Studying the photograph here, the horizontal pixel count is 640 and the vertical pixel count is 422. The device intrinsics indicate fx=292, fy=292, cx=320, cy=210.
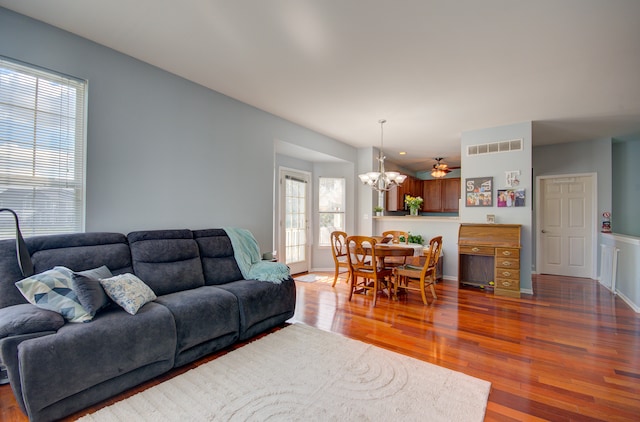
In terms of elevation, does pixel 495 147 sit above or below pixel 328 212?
above

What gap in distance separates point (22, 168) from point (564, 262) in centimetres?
839

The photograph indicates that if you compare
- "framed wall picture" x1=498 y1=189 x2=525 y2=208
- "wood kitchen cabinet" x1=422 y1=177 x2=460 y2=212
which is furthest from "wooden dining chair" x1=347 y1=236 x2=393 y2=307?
"wood kitchen cabinet" x1=422 y1=177 x2=460 y2=212

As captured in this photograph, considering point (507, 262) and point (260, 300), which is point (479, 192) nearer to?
point (507, 262)

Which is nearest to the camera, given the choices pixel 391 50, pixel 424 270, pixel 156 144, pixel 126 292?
pixel 126 292

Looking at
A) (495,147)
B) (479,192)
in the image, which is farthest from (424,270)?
(495,147)

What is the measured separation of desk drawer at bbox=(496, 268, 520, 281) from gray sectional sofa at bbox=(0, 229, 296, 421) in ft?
11.0

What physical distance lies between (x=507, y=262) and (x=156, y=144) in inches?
200

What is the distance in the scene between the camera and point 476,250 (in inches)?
187

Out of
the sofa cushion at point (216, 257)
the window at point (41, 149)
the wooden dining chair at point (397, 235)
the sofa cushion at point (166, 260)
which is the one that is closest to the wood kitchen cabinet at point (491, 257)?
the wooden dining chair at point (397, 235)

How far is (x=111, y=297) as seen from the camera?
7.09ft

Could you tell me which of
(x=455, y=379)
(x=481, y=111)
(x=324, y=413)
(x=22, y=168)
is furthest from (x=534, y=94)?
(x=22, y=168)

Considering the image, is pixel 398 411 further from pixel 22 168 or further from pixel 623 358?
pixel 22 168

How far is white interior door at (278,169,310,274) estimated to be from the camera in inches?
226

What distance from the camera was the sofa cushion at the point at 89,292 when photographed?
1.97 m
